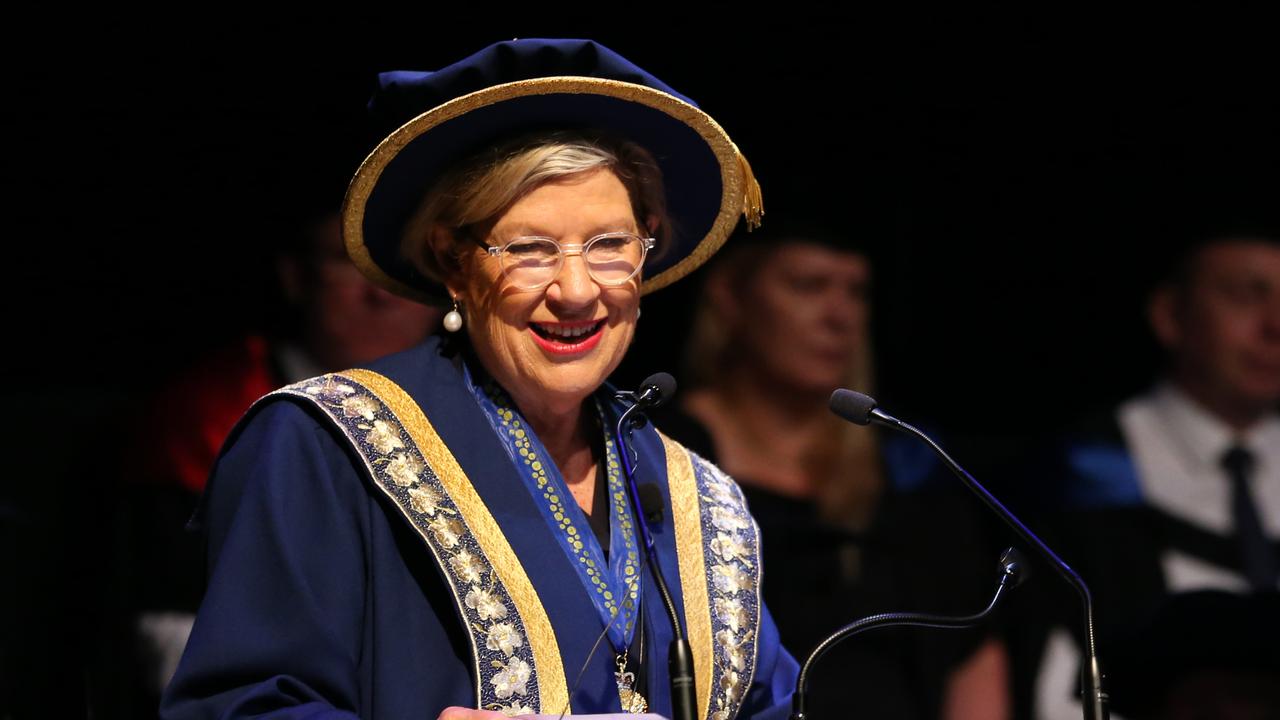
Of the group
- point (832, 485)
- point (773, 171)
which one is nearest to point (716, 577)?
point (832, 485)

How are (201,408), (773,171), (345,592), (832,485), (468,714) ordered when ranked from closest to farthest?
(468,714)
(345,592)
(201,408)
(832,485)
(773,171)

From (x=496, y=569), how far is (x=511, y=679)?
0.49 ft

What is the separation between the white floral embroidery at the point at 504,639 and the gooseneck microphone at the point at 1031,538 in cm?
52

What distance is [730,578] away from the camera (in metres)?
2.46

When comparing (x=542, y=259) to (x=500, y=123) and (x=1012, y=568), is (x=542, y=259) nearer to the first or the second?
(x=500, y=123)

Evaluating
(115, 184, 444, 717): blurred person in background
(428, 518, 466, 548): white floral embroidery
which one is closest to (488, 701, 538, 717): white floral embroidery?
(428, 518, 466, 548): white floral embroidery

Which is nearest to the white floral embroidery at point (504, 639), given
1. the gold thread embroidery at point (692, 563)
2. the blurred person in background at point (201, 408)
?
the gold thread embroidery at point (692, 563)

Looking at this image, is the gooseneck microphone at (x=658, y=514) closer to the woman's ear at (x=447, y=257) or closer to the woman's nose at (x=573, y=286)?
the woman's nose at (x=573, y=286)

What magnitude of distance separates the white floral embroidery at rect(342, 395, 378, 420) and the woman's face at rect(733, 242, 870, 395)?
8.19 ft

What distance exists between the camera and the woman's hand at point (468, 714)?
6.48ft

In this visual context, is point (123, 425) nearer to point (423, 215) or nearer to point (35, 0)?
point (35, 0)

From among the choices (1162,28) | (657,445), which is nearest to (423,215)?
(657,445)

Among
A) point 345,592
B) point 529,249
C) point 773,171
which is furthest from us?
point 773,171

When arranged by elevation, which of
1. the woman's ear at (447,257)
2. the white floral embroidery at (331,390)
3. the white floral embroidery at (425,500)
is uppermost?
the woman's ear at (447,257)
